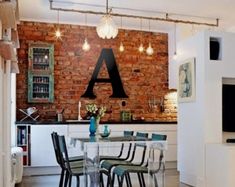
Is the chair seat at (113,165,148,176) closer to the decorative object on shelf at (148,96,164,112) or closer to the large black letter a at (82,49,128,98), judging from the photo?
the large black letter a at (82,49,128,98)

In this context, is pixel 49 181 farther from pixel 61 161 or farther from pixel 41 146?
pixel 61 161

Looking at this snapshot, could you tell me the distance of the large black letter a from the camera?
24.6 feet

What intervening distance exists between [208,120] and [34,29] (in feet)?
13.1

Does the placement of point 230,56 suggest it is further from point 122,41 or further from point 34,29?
point 34,29

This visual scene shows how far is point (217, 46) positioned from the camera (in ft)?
17.5

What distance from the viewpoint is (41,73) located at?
7117 mm

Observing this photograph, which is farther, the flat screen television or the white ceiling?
the white ceiling

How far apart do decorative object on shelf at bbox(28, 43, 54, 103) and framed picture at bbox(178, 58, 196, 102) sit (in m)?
2.72

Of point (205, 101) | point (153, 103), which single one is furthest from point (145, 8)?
point (153, 103)

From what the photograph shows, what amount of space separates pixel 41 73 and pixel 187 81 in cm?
305

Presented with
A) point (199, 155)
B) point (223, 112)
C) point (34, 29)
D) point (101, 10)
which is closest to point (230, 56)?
point (223, 112)

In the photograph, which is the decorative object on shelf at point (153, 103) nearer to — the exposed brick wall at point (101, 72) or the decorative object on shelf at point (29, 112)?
the exposed brick wall at point (101, 72)

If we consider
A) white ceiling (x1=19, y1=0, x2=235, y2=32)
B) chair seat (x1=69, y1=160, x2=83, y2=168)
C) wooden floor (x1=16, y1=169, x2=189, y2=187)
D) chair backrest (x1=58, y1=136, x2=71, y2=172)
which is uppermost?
white ceiling (x1=19, y1=0, x2=235, y2=32)

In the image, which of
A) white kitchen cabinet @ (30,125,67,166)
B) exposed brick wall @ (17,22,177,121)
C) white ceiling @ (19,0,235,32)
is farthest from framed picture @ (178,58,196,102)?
white kitchen cabinet @ (30,125,67,166)
